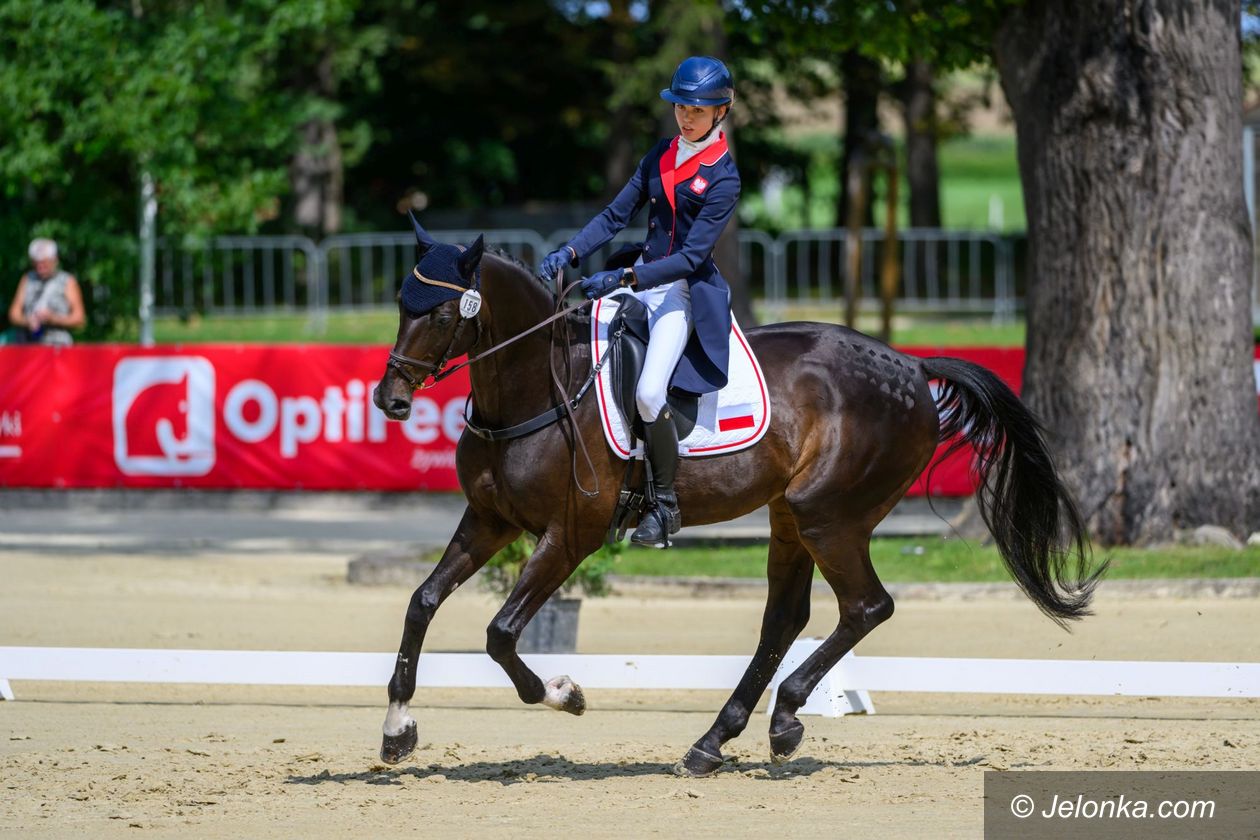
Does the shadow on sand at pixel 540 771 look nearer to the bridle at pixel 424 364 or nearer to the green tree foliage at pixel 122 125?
the bridle at pixel 424 364

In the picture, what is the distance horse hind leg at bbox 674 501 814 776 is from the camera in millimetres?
7137

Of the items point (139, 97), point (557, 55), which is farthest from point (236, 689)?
point (557, 55)

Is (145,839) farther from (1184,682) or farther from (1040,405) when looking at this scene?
(1040,405)

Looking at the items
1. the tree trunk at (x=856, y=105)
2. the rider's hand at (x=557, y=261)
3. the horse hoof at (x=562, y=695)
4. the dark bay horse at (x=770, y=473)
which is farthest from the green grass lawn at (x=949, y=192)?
the horse hoof at (x=562, y=695)

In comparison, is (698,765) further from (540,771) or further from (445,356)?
(445,356)

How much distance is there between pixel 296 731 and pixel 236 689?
143 cm

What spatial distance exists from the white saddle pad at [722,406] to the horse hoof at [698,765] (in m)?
1.21

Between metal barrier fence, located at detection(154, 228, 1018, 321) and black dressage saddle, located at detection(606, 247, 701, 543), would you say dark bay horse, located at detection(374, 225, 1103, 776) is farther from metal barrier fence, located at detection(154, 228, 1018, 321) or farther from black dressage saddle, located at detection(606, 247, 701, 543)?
metal barrier fence, located at detection(154, 228, 1018, 321)

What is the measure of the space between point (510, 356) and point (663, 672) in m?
1.78

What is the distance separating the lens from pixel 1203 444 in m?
13.1

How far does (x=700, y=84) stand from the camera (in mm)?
6855

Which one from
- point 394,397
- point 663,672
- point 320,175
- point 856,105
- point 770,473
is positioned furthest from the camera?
point 856,105

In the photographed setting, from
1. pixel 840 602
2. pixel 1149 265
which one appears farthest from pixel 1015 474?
pixel 1149 265

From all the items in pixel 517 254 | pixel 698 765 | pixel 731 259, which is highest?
pixel 517 254
